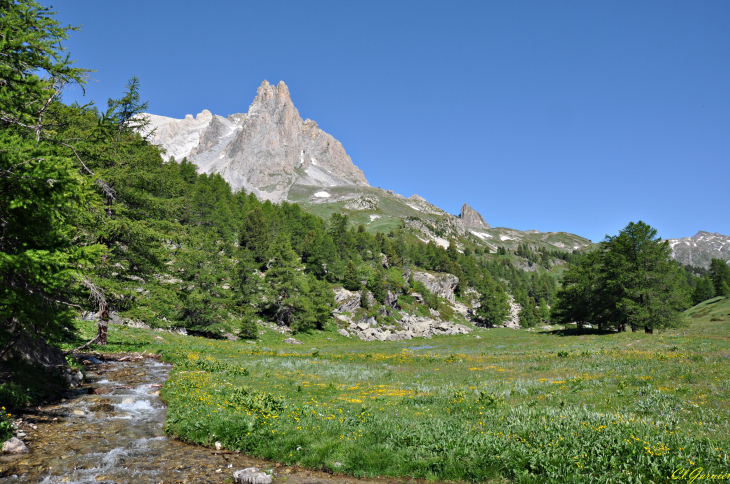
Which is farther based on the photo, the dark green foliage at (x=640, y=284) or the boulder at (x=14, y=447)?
the dark green foliage at (x=640, y=284)

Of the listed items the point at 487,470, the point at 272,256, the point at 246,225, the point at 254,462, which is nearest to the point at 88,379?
the point at 254,462

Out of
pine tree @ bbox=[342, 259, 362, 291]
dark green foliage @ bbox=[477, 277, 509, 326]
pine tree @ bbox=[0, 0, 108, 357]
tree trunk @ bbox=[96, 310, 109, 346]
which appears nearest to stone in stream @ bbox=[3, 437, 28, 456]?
pine tree @ bbox=[0, 0, 108, 357]

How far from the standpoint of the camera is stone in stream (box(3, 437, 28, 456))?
824cm

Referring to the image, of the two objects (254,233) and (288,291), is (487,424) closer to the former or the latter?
(288,291)

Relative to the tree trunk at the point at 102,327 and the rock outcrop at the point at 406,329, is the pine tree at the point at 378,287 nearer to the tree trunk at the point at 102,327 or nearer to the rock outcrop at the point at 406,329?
the rock outcrop at the point at 406,329

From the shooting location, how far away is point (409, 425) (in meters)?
9.77

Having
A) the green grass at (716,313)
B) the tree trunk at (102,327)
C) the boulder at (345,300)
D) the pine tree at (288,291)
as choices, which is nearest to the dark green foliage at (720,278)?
the green grass at (716,313)

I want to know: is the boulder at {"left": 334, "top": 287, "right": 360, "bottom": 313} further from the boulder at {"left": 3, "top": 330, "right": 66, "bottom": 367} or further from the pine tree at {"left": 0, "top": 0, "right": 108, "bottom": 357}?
the pine tree at {"left": 0, "top": 0, "right": 108, "bottom": 357}

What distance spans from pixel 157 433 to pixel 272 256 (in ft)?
166

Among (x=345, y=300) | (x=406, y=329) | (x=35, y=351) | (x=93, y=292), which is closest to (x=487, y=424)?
(x=93, y=292)

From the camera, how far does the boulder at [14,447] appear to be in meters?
8.24

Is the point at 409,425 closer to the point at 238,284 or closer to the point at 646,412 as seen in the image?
the point at 646,412

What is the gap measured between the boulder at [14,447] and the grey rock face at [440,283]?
A: 108 metres

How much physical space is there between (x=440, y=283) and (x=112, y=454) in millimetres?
115393
